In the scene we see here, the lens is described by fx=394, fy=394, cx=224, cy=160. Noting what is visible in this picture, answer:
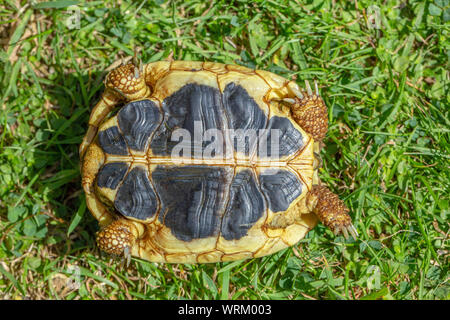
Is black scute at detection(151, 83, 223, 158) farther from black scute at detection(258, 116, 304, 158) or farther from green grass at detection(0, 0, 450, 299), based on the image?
green grass at detection(0, 0, 450, 299)

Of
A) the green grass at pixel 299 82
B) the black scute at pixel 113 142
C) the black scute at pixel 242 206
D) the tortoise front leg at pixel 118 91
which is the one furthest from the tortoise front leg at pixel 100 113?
the black scute at pixel 242 206

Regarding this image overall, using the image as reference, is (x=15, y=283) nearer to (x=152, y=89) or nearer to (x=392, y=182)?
(x=152, y=89)

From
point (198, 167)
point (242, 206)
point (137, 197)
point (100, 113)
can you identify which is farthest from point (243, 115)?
point (100, 113)

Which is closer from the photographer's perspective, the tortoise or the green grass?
the tortoise

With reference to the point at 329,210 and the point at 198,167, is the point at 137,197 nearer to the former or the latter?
the point at 198,167

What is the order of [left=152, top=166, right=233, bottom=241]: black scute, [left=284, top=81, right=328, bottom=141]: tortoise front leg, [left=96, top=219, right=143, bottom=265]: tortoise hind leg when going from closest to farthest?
[left=152, top=166, right=233, bottom=241]: black scute → [left=96, top=219, right=143, bottom=265]: tortoise hind leg → [left=284, top=81, right=328, bottom=141]: tortoise front leg

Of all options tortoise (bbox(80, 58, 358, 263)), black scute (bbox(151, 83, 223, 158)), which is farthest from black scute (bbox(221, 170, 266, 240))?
black scute (bbox(151, 83, 223, 158))
